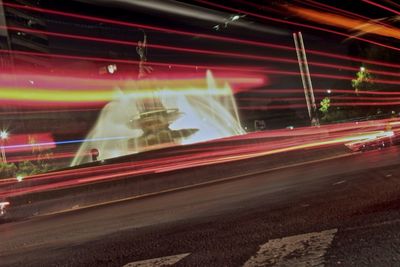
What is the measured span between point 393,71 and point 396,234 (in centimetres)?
4992

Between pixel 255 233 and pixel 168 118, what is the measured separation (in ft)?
88.2

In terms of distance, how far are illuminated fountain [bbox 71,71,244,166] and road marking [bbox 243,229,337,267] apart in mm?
26509

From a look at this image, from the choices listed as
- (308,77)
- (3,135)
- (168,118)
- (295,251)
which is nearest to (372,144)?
(168,118)

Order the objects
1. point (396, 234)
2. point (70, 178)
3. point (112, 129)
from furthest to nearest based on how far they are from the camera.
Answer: point (112, 129) < point (70, 178) < point (396, 234)

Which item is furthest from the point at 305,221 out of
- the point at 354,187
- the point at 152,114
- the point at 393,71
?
the point at 393,71

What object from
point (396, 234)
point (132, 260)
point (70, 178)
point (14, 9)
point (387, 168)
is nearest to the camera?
point (396, 234)

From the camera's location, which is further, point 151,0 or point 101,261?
point 151,0

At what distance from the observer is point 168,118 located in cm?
3219

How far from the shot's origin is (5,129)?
207ft

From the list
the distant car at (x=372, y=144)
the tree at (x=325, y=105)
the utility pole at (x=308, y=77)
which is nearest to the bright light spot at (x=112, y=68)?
the utility pole at (x=308, y=77)

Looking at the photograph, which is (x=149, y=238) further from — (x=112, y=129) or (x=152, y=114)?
(x=112, y=129)

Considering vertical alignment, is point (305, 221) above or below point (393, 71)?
below

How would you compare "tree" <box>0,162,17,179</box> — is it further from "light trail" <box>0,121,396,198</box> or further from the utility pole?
"light trail" <box>0,121,396,198</box>

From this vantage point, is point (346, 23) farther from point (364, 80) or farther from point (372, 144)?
point (364, 80)
